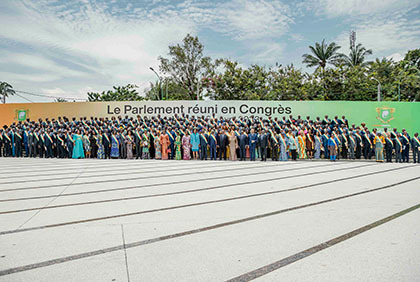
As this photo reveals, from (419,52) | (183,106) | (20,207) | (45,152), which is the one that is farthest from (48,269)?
(419,52)

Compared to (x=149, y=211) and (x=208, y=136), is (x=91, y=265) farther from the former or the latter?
(x=208, y=136)

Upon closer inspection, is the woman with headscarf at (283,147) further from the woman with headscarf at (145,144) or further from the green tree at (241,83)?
the green tree at (241,83)

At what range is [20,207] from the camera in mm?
5828

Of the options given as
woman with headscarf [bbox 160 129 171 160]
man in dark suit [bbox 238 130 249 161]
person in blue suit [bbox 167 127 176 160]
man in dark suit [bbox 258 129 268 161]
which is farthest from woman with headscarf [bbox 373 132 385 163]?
woman with headscarf [bbox 160 129 171 160]

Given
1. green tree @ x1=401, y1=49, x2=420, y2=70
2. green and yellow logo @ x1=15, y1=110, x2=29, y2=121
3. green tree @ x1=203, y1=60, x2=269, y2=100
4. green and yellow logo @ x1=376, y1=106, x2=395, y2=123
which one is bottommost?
green and yellow logo @ x1=376, y1=106, x2=395, y2=123

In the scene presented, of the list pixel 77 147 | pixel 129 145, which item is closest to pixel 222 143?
pixel 129 145

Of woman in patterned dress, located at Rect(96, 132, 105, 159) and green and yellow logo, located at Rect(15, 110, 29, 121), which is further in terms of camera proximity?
green and yellow logo, located at Rect(15, 110, 29, 121)

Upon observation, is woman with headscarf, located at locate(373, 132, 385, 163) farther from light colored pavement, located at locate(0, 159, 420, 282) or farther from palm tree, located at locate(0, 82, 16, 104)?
palm tree, located at locate(0, 82, 16, 104)

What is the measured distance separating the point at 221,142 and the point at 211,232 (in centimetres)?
1192

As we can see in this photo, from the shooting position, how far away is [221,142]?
16.1m

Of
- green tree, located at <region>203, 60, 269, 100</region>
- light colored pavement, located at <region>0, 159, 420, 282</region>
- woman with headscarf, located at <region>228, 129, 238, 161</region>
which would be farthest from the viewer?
green tree, located at <region>203, 60, 269, 100</region>

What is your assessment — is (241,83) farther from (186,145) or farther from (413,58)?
(413,58)

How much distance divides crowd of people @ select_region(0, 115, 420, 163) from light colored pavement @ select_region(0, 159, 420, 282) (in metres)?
8.09

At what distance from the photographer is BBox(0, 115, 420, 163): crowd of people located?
51.2 feet
